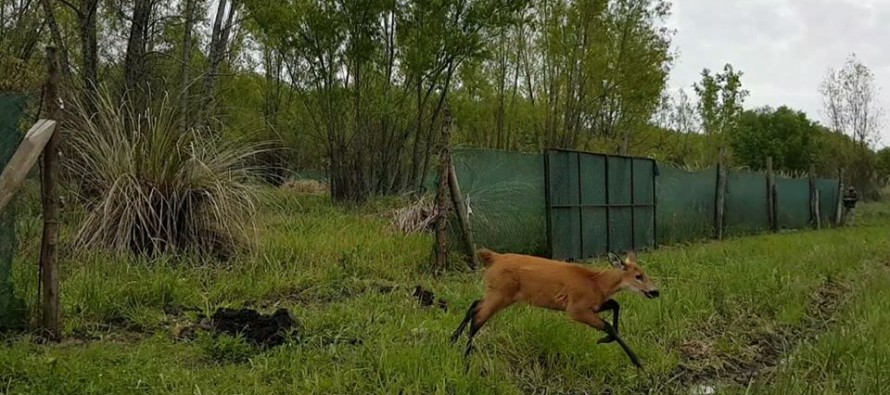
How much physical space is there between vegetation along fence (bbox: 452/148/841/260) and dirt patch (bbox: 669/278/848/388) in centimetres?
285

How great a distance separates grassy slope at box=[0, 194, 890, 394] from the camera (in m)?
3.25

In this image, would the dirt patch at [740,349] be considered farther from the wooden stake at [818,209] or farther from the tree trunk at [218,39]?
the wooden stake at [818,209]

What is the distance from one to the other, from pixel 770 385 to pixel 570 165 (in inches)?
193

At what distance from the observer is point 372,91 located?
12.7 meters

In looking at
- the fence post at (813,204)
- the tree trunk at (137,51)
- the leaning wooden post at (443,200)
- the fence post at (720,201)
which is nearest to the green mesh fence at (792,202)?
the fence post at (813,204)

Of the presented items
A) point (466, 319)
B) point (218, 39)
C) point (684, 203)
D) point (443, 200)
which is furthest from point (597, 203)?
point (218, 39)

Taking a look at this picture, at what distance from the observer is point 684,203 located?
11383 mm

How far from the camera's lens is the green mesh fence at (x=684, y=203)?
35.1 feet

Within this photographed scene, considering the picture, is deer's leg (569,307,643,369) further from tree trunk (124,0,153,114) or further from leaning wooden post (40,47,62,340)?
tree trunk (124,0,153,114)

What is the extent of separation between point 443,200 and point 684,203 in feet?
20.4

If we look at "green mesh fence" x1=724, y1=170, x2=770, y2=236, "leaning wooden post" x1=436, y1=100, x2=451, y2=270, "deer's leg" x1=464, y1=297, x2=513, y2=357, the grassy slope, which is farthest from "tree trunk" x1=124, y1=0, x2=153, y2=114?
"green mesh fence" x1=724, y1=170, x2=770, y2=236

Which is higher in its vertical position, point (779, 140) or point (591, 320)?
point (779, 140)

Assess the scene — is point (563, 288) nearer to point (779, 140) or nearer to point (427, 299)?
point (427, 299)

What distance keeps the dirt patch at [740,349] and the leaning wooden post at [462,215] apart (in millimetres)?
2498
